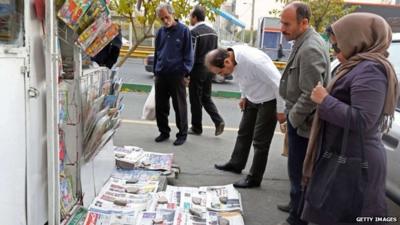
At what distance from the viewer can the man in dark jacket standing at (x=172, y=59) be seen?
4.82 metres

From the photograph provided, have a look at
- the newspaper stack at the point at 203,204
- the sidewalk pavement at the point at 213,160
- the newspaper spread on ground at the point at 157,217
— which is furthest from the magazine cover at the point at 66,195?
the sidewalk pavement at the point at 213,160

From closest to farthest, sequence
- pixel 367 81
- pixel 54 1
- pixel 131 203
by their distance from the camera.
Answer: pixel 367 81
pixel 54 1
pixel 131 203

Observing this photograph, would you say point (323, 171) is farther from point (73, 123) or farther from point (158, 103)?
point (158, 103)

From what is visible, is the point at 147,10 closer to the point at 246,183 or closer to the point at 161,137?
the point at 161,137

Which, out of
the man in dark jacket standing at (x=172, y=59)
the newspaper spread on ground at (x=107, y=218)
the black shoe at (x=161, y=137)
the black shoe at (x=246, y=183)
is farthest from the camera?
the black shoe at (x=161, y=137)

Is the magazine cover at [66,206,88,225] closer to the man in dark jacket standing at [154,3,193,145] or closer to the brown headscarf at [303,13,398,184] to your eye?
the brown headscarf at [303,13,398,184]

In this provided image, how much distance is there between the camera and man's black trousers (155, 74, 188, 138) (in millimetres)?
4918

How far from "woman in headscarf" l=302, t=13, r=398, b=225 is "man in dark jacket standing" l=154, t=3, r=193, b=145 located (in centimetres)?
291

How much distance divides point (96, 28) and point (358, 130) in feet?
5.23

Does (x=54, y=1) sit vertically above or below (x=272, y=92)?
above

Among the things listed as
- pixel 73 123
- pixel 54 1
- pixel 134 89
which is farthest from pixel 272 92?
pixel 134 89

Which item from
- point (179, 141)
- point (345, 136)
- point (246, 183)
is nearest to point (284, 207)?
point (246, 183)

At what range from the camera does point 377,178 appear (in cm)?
197

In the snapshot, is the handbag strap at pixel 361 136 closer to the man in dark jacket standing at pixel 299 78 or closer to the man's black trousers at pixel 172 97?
the man in dark jacket standing at pixel 299 78
